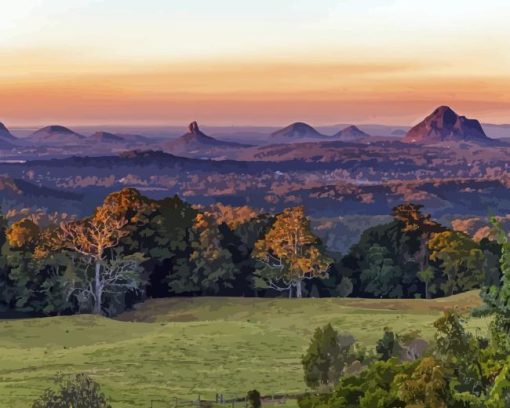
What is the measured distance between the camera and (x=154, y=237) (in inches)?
3563

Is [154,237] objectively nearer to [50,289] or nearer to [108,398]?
[50,289]

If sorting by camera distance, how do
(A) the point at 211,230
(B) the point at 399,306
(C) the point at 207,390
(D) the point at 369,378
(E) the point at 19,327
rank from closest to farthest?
(D) the point at 369,378 < (C) the point at 207,390 < (E) the point at 19,327 < (B) the point at 399,306 < (A) the point at 211,230

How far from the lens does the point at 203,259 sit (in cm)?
8862

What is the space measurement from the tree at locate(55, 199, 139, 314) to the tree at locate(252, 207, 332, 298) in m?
12.6

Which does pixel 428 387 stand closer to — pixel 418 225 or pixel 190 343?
pixel 190 343

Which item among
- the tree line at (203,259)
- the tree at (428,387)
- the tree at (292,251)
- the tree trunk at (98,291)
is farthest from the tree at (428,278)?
the tree at (428,387)

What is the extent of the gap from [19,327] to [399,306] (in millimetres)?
31549

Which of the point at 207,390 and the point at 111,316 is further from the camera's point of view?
the point at 111,316

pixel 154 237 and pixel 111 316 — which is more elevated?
pixel 154 237

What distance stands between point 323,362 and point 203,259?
44.9m

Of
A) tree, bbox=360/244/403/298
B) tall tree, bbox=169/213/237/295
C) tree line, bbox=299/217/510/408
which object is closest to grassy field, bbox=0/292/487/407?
tall tree, bbox=169/213/237/295

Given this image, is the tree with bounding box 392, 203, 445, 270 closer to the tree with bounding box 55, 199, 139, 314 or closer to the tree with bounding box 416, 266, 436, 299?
the tree with bounding box 416, 266, 436, 299

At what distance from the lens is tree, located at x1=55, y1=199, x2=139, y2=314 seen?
81500 millimetres

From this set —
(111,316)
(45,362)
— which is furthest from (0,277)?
(45,362)
